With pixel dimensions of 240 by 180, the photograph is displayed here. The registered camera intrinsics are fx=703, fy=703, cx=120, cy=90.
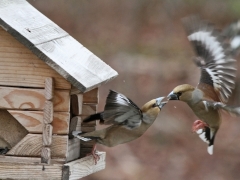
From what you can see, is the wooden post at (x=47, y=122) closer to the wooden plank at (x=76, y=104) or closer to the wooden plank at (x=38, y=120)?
the wooden plank at (x=38, y=120)

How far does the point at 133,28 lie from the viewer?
9.80 meters

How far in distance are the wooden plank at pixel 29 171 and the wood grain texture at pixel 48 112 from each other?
0.79 feet

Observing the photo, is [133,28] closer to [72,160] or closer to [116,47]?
[116,47]

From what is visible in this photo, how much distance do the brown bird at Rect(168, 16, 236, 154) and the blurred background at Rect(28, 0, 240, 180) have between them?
12.4 ft

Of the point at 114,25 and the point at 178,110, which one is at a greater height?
the point at 114,25

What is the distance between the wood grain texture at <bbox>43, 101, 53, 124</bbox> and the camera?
3690 mm

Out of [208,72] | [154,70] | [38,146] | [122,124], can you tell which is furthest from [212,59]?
[154,70]

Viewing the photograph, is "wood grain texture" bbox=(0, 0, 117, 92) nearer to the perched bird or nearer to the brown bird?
the perched bird

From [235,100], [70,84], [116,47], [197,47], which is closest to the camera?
[70,84]

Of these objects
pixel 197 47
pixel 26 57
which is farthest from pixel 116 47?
pixel 26 57

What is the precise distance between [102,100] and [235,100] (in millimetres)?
1673

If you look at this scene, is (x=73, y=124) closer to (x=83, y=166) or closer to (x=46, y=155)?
(x=83, y=166)

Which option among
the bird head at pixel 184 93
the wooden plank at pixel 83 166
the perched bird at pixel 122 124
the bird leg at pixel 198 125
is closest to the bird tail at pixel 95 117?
the perched bird at pixel 122 124

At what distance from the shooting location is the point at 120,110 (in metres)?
3.92
